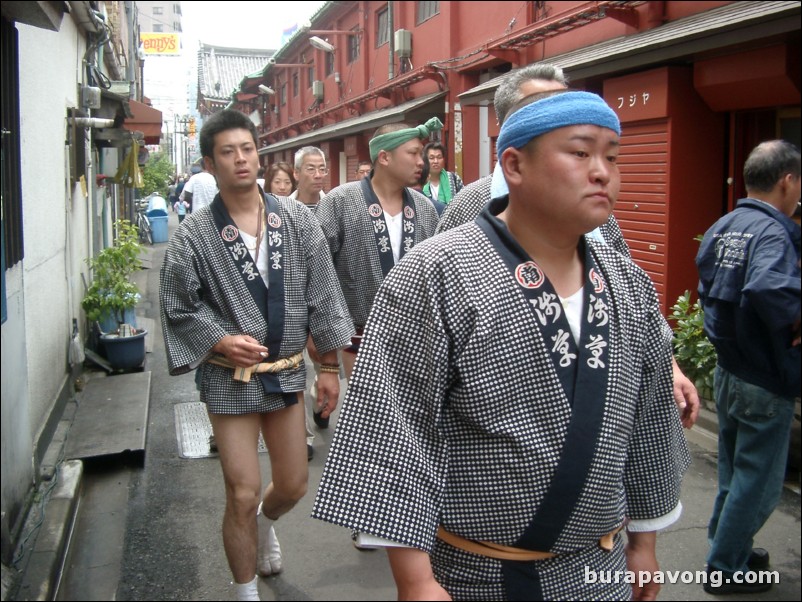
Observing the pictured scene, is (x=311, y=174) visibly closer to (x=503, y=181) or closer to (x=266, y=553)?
(x=266, y=553)

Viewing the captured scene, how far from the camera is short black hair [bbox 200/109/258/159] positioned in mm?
3607

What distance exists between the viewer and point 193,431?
637 cm

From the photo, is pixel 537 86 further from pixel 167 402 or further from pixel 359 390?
pixel 167 402

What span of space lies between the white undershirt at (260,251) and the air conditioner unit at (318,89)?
21921mm

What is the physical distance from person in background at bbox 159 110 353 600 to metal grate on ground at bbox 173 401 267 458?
2.20m

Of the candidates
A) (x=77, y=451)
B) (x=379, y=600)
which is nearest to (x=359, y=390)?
(x=379, y=600)

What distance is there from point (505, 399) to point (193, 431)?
507 cm

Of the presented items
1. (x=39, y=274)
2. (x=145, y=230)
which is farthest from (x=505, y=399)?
(x=145, y=230)

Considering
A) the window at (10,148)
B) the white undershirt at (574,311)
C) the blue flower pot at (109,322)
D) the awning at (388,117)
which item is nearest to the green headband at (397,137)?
the window at (10,148)

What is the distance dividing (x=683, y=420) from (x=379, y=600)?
4.74ft

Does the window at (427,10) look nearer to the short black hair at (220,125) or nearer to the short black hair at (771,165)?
the short black hair at (220,125)

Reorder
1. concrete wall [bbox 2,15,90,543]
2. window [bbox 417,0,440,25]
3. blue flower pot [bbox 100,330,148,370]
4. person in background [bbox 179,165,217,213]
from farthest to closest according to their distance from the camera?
window [bbox 417,0,440,25] → person in background [bbox 179,165,217,213] → blue flower pot [bbox 100,330,148,370] → concrete wall [bbox 2,15,90,543]

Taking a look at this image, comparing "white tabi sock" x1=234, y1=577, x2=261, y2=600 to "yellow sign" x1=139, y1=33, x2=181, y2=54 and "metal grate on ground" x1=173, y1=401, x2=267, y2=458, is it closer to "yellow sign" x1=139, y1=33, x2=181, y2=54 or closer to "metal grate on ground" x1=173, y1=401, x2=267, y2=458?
"metal grate on ground" x1=173, y1=401, x2=267, y2=458

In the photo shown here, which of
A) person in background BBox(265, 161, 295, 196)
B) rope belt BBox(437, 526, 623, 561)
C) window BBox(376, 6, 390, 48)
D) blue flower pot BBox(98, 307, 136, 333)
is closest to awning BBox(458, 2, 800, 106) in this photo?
person in background BBox(265, 161, 295, 196)
